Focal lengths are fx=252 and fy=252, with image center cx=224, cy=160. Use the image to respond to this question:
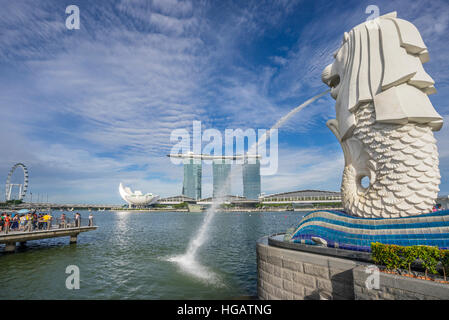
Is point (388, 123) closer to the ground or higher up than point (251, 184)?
closer to the ground

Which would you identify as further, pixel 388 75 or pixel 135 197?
pixel 135 197

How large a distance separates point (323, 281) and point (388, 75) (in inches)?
281

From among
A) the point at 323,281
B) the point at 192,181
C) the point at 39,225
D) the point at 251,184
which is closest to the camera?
the point at 323,281

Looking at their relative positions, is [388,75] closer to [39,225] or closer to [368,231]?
[368,231]

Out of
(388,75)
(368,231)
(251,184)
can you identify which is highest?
(251,184)

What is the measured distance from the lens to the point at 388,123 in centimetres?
851

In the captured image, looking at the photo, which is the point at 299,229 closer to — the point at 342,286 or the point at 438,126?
the point at 342,286

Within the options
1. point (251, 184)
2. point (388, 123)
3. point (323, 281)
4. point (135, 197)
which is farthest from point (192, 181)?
point (323, 281)

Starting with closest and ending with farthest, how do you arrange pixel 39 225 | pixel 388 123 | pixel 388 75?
1. pixel 388 123
2. pixel 388 75
3. pixel 39 225

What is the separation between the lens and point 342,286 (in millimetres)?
6434

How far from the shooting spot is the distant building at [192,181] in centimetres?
17438

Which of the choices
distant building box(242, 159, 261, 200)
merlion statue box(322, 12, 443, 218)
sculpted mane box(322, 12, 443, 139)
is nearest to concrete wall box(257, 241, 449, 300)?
merlion statue box(322, 12, 443, 218)
